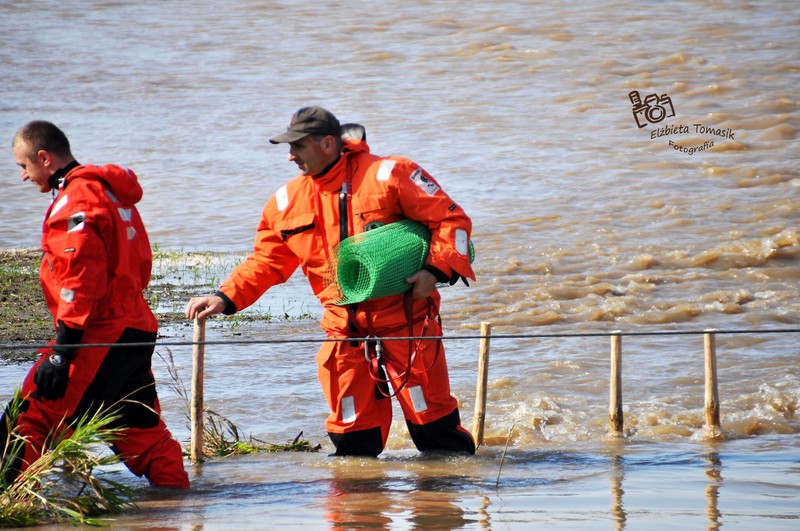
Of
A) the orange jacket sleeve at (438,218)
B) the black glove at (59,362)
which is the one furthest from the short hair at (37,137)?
the orange jacket sleeve at (438,218)

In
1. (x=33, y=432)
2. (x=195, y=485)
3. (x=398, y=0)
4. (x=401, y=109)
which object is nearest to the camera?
(x=33, y=432)

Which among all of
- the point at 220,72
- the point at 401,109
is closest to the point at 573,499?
the point at 401,109

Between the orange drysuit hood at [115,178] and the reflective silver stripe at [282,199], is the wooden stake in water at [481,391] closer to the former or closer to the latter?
the reflective silver stripe at [282,199]

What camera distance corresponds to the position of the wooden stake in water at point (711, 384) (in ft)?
21.5

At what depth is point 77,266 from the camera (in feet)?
15.6

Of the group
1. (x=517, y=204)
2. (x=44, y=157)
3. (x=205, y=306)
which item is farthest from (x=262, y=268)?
(x=517, y=204)

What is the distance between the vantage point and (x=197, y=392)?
19.7ft

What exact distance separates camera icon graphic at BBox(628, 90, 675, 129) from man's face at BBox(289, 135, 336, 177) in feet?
47.0

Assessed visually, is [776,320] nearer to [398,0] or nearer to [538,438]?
[538,438]

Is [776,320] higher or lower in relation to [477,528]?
higher

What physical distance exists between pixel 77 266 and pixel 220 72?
20206 mm

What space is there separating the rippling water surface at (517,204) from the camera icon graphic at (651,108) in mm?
88

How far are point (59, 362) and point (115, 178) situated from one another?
799 mm

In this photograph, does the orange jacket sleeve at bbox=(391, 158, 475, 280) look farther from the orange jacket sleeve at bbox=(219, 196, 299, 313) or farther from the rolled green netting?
the orange jacket sleeve at bbox=(219, 196, 299, 313)
